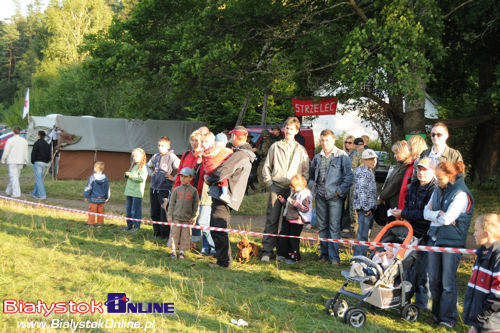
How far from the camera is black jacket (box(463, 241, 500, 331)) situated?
3891 mm

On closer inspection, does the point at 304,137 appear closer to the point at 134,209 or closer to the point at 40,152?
the point at 40,152

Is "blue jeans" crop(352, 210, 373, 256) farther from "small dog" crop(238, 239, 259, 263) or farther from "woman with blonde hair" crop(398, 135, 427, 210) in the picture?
"small dog" crop(238, 239, 259, 263)

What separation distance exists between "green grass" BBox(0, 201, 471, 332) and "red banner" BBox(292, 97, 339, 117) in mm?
6975

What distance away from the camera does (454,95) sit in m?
17.9

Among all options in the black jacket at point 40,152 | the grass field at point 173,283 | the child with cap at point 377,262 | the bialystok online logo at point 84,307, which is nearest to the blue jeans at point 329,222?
the grass field at point 173,283

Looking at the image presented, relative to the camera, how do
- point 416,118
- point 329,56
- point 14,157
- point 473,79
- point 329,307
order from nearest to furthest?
point 329,307 < point 329,56 < point 416,118 < point 14,157 < point 473,79

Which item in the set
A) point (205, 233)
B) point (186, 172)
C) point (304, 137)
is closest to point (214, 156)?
point (186, 172)

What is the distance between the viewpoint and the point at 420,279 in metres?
5.70

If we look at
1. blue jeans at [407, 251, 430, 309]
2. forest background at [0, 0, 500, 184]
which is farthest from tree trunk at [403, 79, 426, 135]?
blue jeans at [407, 251, 430, 309]

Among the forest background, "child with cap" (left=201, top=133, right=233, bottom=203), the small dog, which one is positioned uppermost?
the forest background

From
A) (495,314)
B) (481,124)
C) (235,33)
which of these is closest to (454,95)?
(481,124)

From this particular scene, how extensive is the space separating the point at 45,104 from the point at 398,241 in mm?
34735

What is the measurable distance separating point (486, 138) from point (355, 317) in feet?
45.3

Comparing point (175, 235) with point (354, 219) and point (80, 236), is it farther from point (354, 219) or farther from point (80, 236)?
point (354, 219)
